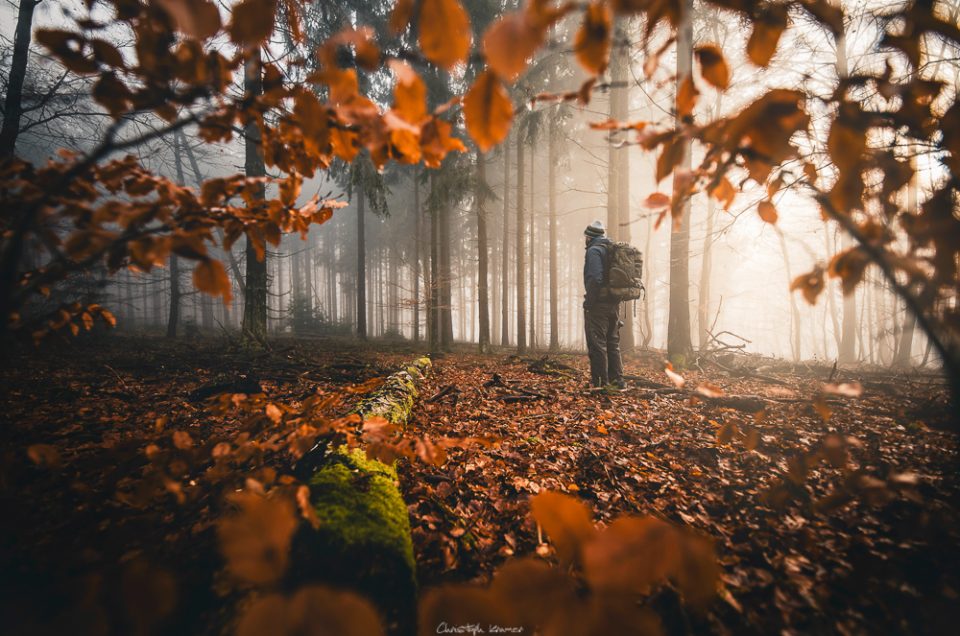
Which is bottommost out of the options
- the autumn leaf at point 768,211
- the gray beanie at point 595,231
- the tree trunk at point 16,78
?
the autumn leaf at point 768,211

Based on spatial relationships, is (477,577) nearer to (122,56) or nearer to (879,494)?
(879,494)

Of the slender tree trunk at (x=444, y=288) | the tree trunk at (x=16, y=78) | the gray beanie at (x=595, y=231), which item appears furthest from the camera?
the slender tree trunk at (x=444, y=288)

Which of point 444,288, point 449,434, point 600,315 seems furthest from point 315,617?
point 444,288

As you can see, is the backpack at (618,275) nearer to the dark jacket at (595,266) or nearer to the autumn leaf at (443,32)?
the dark jacket at (595,266)

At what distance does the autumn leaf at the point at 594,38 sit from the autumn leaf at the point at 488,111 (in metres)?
0.21

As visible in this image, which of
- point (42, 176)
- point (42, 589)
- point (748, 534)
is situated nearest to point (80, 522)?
point (42, 589)

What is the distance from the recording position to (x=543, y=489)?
2.35m

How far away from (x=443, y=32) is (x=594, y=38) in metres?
0.39

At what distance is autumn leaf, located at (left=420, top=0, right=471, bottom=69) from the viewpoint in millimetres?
803

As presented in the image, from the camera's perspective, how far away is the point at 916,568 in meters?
1.61

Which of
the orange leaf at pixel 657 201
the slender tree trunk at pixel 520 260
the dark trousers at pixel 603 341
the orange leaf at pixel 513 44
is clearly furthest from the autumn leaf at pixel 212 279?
the slender tree trunk at pixel 520 260

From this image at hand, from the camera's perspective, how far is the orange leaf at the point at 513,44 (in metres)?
0.78

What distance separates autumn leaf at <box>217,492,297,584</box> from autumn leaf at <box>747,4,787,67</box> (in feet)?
6.51

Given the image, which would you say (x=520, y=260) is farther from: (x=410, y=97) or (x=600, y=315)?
(x=410, y=97)
